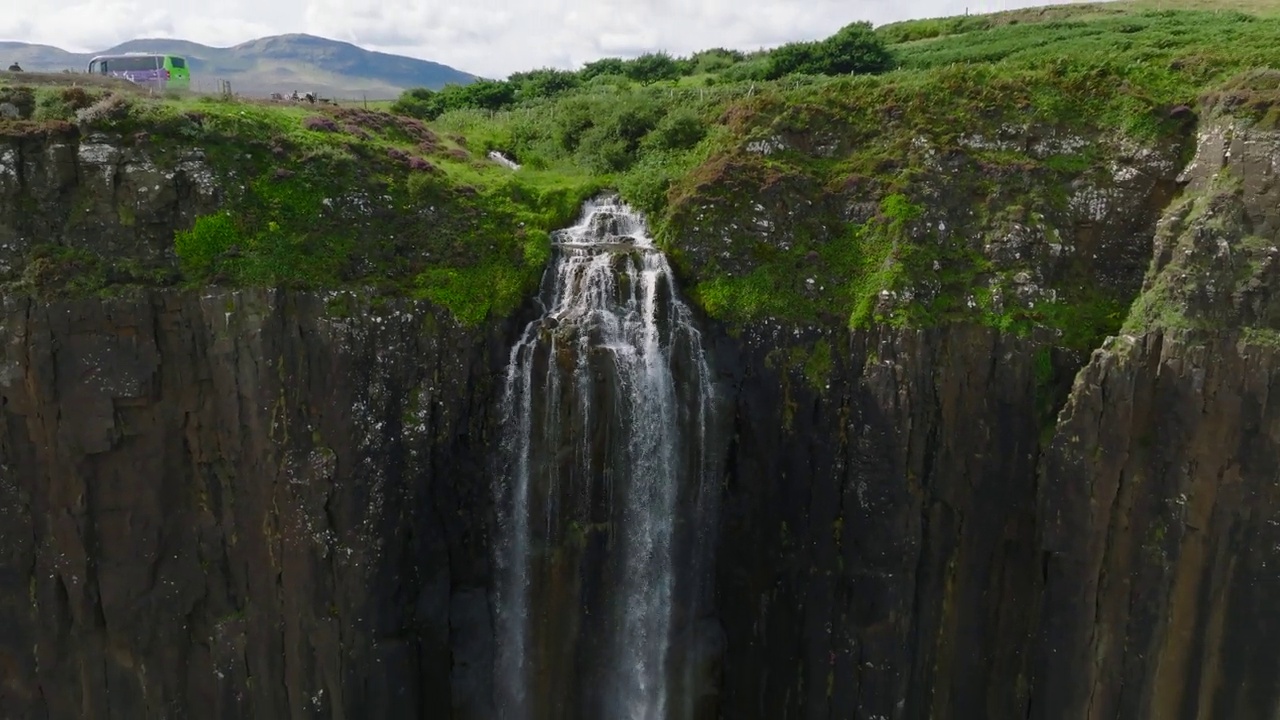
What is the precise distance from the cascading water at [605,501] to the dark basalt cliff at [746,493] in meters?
0.90

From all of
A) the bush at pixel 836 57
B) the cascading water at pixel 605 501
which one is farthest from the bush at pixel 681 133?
the bush at pixel 836 57

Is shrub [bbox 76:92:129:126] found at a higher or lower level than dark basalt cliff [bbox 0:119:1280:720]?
higher

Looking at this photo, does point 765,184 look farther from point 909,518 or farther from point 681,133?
point 909,518

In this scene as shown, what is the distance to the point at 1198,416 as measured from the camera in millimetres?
19703

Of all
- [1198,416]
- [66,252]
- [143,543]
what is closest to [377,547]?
[143,543]

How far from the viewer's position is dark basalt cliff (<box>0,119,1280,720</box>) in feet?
65.4

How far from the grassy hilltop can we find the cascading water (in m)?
1.77

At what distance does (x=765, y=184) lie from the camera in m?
25.4

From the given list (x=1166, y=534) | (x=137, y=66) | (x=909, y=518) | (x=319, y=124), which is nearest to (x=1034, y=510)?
(x=1166, y=534)

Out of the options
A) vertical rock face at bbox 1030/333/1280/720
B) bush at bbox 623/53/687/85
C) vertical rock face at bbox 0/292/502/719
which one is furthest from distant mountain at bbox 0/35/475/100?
vertical rock face at bbox 1030/333/1280/720

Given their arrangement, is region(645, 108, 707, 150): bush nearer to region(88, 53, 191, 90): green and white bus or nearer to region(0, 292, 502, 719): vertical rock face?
region(0, 292, 502, 719): vertical rock face

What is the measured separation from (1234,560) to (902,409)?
8.19 metres

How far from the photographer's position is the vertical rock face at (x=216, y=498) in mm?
20312

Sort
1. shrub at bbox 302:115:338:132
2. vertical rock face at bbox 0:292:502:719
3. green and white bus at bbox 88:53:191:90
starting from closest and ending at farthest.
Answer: vertical rock face at bbox 0:292:502:719
shrub at bbox 302:115:338:132
green and white bus at bbox 88:53:191:90
